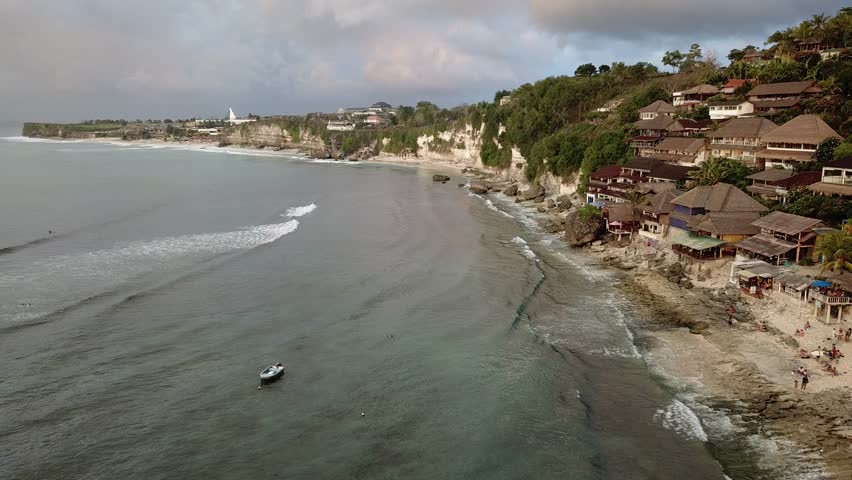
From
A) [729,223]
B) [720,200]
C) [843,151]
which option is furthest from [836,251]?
[843,151]

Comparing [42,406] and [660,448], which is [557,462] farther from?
[42,406]

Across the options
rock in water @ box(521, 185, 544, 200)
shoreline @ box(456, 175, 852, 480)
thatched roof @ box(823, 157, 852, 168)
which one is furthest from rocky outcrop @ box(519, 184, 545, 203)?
thatched roof @ box(823, 157, 852, 168)

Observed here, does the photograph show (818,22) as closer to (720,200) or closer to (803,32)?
(803,32)

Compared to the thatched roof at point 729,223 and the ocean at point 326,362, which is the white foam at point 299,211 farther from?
the thatched roof at point 729,223

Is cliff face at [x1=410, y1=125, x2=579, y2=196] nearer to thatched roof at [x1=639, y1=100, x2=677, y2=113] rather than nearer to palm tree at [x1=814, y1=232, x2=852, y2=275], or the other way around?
thatched roof at [x1=639, y1=100, x2=677, y2=113]

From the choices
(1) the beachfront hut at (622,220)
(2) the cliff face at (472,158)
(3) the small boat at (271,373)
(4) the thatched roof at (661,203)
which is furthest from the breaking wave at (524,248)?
(3) the small boat at (271,373)
